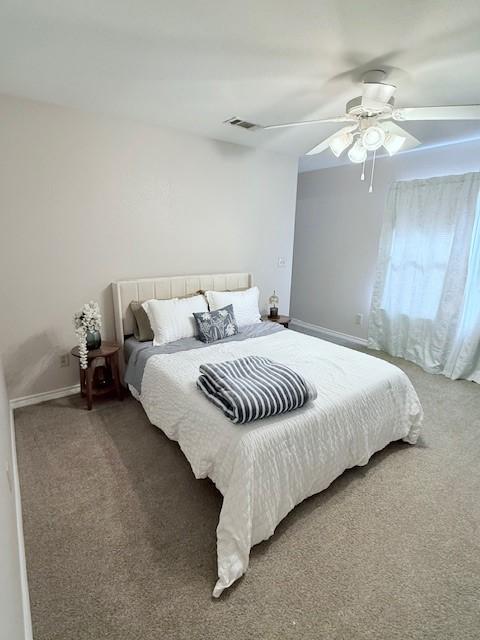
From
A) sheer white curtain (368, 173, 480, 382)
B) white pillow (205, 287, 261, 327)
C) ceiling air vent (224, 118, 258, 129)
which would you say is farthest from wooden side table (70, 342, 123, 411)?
sheer white curtain (368, 173, 480, 382)

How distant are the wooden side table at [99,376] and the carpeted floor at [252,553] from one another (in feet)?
1.61

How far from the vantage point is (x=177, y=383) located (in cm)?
211

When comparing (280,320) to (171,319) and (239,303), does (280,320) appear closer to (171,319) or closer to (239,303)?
(239,303)

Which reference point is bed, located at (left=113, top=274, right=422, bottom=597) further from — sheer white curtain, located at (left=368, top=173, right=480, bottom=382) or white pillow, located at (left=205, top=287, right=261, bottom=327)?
sheer white curtain, located at (left=368, top=173, right=480, bottom=382)

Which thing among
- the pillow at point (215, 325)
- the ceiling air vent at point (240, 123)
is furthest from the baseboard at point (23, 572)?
the ceiling air vent at point (240, 123)

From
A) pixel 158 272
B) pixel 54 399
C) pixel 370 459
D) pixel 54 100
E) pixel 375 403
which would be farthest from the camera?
pixel 158 272

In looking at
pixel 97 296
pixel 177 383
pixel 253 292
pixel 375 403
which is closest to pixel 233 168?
pixel 253 292

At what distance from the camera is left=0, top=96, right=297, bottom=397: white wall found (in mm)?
2531

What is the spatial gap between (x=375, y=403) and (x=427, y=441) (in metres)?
0.82

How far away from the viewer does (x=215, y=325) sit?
2.94 meters

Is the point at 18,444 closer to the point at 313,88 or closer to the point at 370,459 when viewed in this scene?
the point at 370,459

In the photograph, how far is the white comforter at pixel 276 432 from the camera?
1.50 meters

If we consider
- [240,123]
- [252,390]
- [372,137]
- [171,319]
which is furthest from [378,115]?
[171,319]

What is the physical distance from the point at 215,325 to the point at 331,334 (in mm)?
2656
